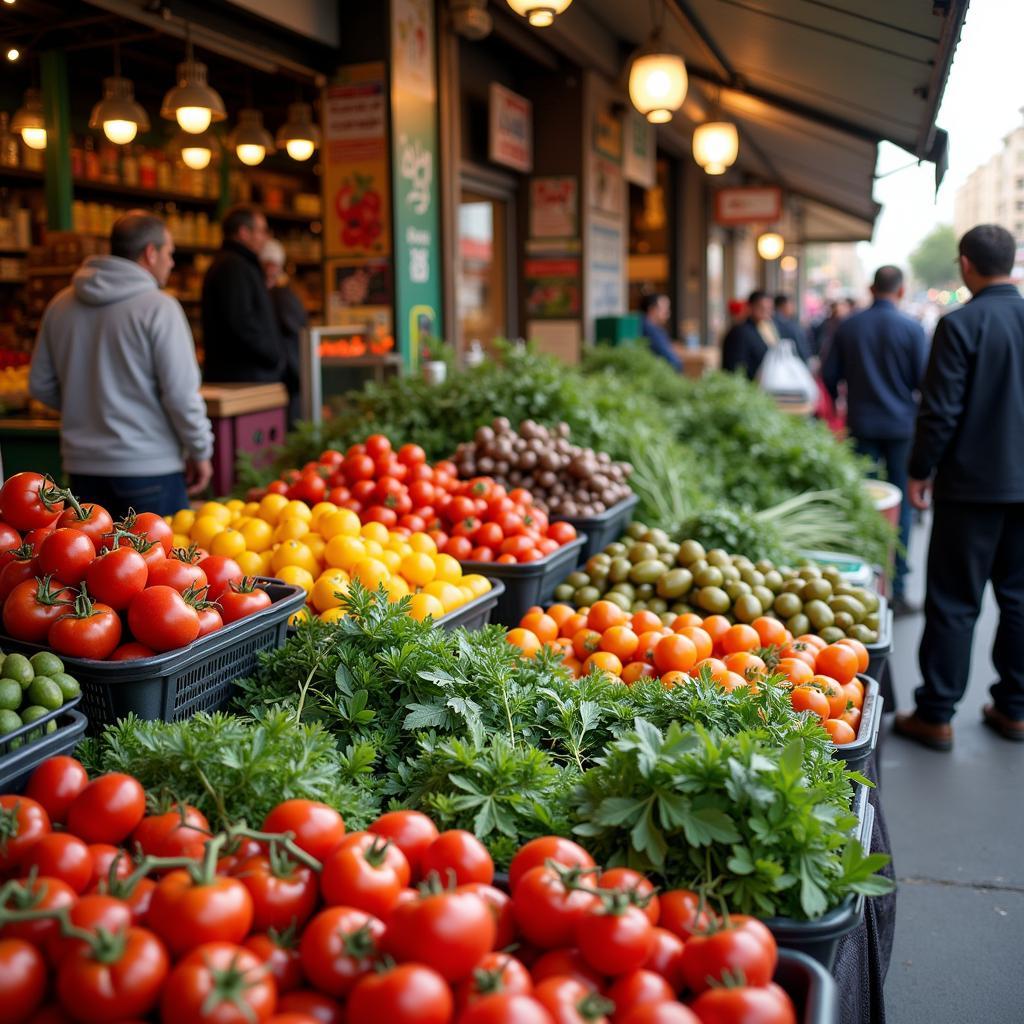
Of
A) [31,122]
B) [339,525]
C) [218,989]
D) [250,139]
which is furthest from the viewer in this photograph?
[250,139]

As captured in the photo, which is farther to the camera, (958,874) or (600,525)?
(600,525)

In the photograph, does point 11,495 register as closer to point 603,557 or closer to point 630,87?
point 603,557

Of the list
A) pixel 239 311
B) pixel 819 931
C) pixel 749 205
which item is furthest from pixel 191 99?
pixel 749 205

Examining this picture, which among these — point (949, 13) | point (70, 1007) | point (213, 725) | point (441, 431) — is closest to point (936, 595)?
point (441, 431)

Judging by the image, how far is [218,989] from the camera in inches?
44.2

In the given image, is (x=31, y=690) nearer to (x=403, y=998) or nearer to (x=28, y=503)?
(x=28, y=503)

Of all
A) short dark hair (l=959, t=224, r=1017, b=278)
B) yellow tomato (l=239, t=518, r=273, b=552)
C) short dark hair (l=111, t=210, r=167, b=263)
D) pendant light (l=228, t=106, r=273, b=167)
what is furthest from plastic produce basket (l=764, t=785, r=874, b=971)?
pendant light (l=228, t=106, r=273, b=167)

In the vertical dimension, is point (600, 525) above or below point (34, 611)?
below

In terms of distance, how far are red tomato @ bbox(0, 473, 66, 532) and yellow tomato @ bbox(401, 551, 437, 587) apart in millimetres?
1010

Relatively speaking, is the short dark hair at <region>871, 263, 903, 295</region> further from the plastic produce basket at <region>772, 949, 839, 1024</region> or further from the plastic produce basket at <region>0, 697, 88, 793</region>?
the plastic produce basket at <region>0, 697, 88, 793</region>

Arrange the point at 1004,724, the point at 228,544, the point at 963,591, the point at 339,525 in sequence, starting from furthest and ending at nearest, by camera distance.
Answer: the point at 1004,724, the point at 963,591, the point at 339,525, the point at 228,544

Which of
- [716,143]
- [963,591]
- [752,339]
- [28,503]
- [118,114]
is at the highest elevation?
[716,143]

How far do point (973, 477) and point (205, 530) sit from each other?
3243mm

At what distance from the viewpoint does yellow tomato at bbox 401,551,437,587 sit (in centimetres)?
291
